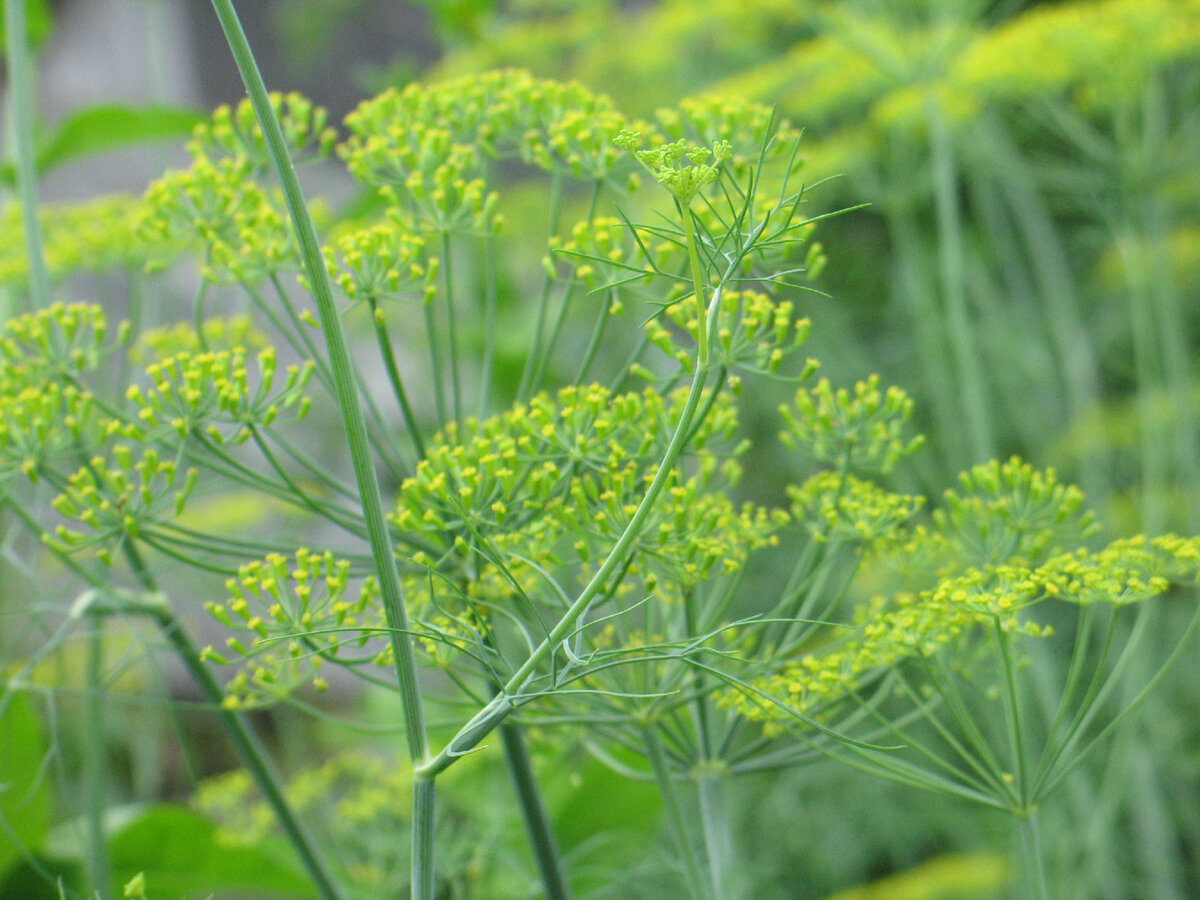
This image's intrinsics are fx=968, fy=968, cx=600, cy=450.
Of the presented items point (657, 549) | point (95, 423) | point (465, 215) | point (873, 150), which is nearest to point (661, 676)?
point (657, 549)

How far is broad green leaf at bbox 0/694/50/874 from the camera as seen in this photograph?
76 cm

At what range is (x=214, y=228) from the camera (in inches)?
22.0

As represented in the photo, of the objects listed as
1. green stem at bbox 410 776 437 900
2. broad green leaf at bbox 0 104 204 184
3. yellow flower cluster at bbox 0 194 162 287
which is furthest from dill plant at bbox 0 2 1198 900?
broad green leaf at bbox 0 104 204 184

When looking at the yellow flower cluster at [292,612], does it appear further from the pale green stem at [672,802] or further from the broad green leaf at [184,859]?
the broad green leaf at [184,859]

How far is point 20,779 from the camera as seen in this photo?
783 mm

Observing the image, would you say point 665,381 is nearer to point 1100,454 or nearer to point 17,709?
point 17,709

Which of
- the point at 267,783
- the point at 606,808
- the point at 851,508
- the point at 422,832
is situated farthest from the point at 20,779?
the point at 851,508

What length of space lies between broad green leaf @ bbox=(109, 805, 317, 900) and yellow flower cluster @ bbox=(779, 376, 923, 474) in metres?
0.59

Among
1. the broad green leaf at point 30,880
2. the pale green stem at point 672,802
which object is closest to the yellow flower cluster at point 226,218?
the pale green stem at point 672,802

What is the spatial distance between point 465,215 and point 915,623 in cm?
33

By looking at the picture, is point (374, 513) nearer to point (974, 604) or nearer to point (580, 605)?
point (580, 605)

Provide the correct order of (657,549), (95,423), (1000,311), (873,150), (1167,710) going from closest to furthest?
(657,549), (95,423), (1167,710), (873,150), (1000,311)

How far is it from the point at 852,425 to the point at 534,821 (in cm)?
27

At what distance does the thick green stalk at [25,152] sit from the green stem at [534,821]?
39 cm
